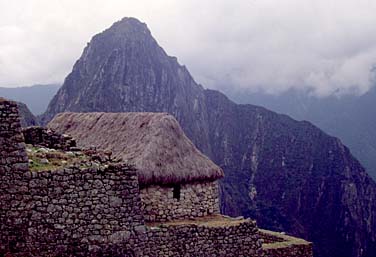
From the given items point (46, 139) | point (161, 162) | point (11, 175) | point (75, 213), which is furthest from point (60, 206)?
point (161, 162)

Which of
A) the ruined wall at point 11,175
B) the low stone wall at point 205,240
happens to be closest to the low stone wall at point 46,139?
the ruined wall at point 11,175

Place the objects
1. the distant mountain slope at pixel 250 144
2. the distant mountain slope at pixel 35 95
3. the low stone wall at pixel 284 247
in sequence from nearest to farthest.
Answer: the low stone wall at pixel 284 247 < the distant mountain slope at pixel 35 95 < the distant mountain slope at pixel 250 144

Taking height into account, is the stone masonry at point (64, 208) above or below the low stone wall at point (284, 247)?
above

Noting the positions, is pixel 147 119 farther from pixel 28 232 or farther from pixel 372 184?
pixel 372 184

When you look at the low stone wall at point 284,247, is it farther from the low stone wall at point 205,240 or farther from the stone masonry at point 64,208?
the stone masonry at point 64,208

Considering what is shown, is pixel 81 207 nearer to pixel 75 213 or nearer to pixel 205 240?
pixel 75 213

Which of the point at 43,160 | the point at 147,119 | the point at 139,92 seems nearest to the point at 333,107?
the point at 139,92

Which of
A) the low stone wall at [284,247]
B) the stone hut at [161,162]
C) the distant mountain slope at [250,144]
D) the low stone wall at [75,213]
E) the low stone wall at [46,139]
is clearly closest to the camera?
the low stone wall at [75,213]
